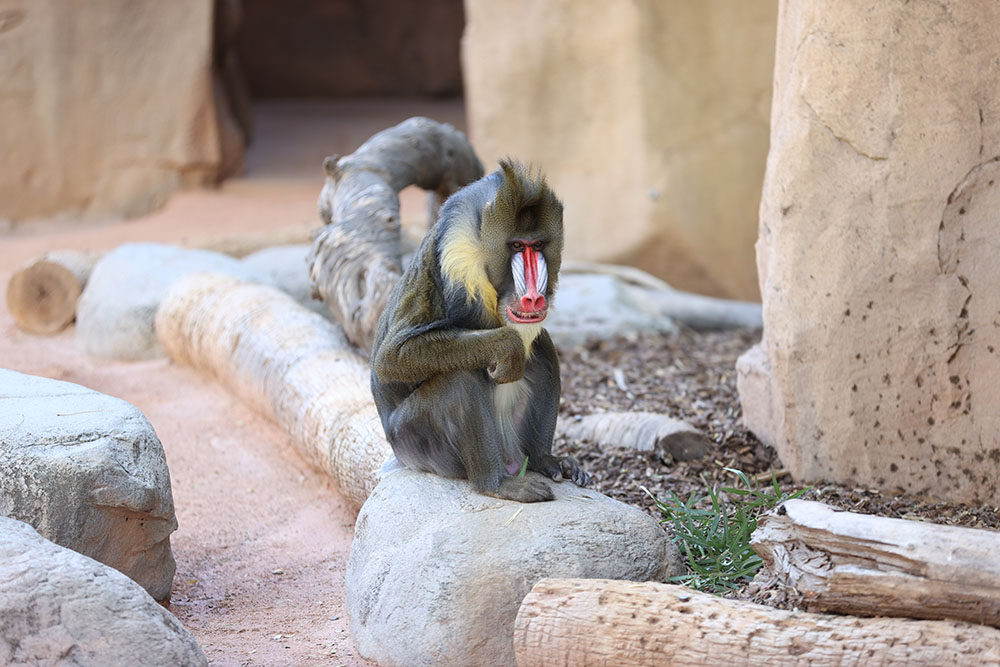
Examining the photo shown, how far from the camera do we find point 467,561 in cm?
→ 346

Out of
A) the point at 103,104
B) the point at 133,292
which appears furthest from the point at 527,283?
the point at 103,104

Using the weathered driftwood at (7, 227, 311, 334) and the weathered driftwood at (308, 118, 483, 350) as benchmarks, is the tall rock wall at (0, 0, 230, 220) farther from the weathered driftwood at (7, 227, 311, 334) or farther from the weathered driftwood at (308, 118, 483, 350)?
the weathered driftwood at (308, 118, 483, 350)

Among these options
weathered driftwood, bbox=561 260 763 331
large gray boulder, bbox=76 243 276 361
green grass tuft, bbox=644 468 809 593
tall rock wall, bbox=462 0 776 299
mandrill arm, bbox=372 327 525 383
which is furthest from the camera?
tall rock wall, bbox=462 0 776 299

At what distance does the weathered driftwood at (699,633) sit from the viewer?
9.12ft

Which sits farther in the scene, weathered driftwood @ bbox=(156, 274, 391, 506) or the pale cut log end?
the pale cut log end

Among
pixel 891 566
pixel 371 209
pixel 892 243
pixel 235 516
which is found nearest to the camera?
pixel 891 566

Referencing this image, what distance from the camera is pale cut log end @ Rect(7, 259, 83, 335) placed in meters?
7.92

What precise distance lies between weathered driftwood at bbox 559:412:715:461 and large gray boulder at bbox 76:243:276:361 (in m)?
3.08

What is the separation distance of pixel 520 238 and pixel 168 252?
5.29 metres

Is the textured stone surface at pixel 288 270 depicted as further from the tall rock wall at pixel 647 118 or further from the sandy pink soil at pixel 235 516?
the tall rock wall at pixel 647 118

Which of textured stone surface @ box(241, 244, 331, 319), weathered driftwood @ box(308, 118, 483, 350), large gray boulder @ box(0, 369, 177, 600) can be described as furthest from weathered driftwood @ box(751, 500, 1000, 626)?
textured stone surface @ box(241, 244, 331, 319)

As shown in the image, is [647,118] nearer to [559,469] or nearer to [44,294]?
[44,294]

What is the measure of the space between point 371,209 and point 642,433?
209cm

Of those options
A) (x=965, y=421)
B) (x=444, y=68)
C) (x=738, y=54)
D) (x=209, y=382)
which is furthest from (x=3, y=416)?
(x=444, y=68)
